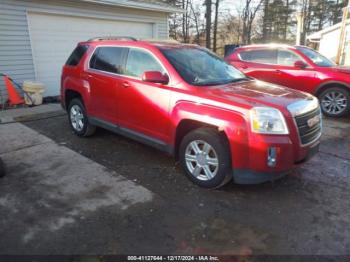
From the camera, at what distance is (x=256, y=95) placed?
358 centimetres

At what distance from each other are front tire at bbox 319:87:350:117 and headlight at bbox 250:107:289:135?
500 centimetres

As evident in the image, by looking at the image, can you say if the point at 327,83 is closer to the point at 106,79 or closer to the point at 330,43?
the point at 106,79

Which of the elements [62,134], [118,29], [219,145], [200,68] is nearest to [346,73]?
[200,68]

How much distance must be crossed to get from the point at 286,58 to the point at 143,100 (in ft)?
17.3

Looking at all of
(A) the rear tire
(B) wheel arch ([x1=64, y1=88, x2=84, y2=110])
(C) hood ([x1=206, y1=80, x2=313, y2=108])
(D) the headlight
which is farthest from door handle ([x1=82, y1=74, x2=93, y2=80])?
(D) the headlight

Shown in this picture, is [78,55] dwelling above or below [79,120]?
above

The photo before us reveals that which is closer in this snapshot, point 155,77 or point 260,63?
point 155,77

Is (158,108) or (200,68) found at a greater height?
(200,68)

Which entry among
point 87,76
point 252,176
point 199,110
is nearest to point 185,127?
point 199,110

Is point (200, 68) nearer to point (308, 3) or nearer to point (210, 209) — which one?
point (210, 209)

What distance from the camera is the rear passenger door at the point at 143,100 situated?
13.1ft

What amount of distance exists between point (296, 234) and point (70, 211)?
236 centimetres

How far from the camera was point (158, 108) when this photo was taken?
401 centimetres

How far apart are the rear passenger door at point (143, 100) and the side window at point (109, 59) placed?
6.0 inches
